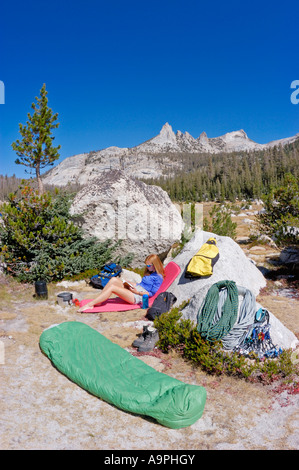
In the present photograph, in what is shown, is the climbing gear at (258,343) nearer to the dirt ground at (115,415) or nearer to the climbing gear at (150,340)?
the dirt ground at (115,415)

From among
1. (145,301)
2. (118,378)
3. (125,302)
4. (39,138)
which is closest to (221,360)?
(118,378)

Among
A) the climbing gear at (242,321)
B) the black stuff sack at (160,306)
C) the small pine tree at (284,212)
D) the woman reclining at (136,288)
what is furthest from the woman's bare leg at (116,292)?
the small pine tree at (284,212)

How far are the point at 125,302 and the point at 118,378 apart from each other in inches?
164

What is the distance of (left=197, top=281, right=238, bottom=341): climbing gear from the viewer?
199 inches

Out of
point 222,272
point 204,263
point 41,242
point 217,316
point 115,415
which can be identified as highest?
point 41,242

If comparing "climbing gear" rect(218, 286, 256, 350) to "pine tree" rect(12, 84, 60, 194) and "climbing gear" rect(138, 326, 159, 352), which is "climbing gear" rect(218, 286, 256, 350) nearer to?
"climbing gear" rect(138, 326, 159, 352)

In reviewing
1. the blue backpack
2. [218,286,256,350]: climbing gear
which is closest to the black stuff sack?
[218,286,256,350]: climbing gear

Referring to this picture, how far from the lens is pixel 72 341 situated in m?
5.01

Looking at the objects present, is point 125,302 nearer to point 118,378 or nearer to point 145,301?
point 145,301

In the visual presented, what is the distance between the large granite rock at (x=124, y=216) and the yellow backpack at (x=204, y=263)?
3.49m

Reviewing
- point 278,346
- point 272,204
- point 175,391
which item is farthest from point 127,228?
point 175,391

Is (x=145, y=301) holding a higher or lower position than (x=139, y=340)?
higher

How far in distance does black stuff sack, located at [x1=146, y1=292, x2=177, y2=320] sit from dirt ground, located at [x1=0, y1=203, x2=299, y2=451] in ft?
3.59

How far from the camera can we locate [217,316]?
530cm
